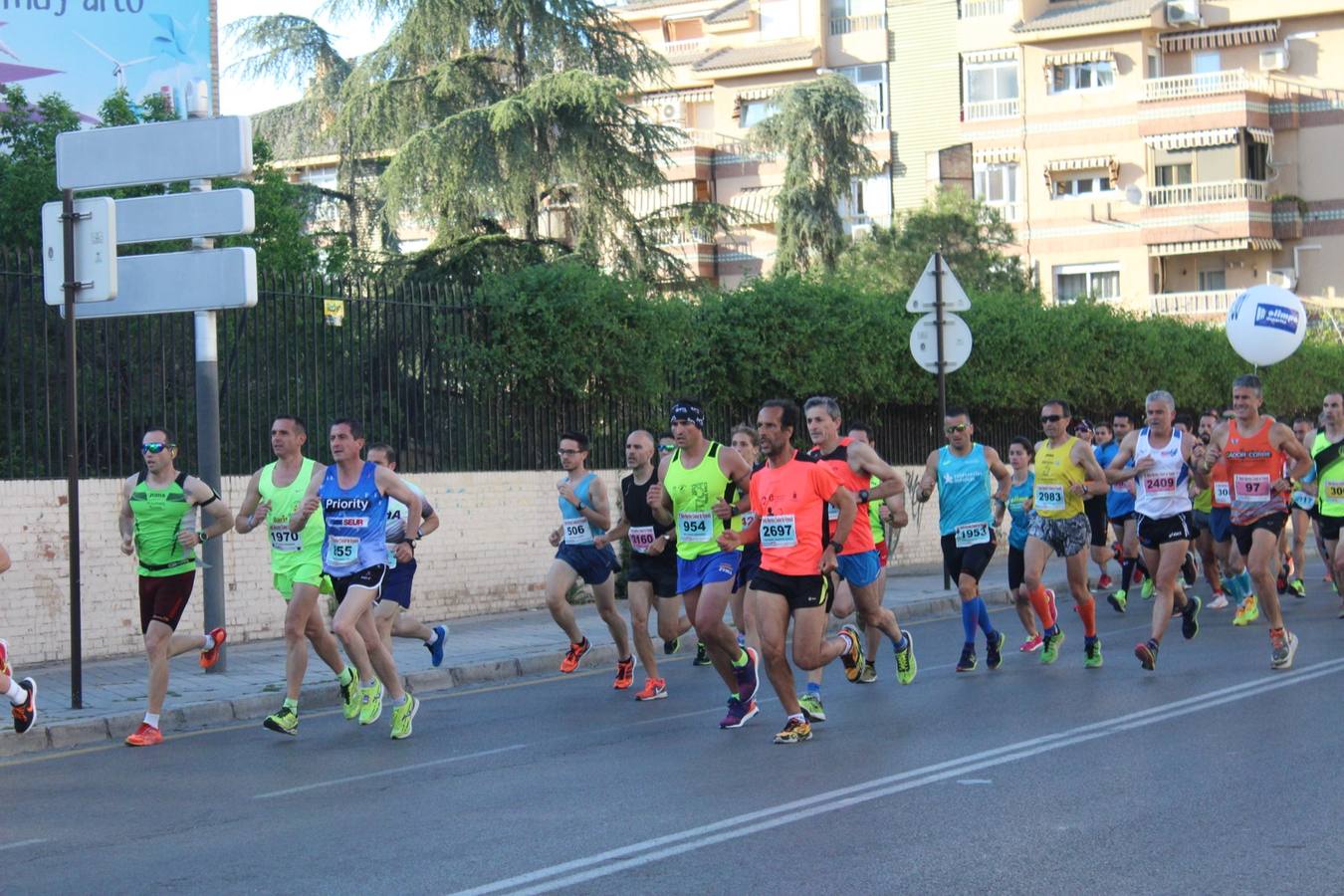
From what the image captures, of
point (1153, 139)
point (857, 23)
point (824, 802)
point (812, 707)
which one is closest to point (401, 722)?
point (812, 707)

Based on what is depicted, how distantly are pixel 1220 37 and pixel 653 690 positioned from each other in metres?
42.7

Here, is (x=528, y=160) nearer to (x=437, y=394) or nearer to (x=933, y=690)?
(x=437, y=394)

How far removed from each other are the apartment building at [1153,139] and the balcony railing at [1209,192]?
5cm

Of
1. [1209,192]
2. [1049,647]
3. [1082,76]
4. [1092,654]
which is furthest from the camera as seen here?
[1082,76]

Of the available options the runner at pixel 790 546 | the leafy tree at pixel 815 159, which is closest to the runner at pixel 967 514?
the runner at pixel 790 546

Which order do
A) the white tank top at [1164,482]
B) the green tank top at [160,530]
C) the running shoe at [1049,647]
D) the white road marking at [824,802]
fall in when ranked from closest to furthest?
the white road marking at [824,802]
the green tank top at [160,530]
the running shoe at [1049,647]
the white tank top at [1164,482]

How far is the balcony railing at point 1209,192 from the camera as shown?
4919cm

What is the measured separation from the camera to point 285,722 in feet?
36.9

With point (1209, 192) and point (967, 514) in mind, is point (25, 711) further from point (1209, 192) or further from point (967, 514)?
point (1209, 192)

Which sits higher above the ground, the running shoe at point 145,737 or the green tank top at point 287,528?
the green tank top at point 287,528

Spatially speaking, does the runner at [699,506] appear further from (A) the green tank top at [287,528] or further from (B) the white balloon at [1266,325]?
(B) the white balloon at [1266,325]

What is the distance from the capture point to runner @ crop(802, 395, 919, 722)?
37.0 ft

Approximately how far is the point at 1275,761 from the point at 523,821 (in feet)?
12.4

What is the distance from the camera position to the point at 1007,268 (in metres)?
45.7
